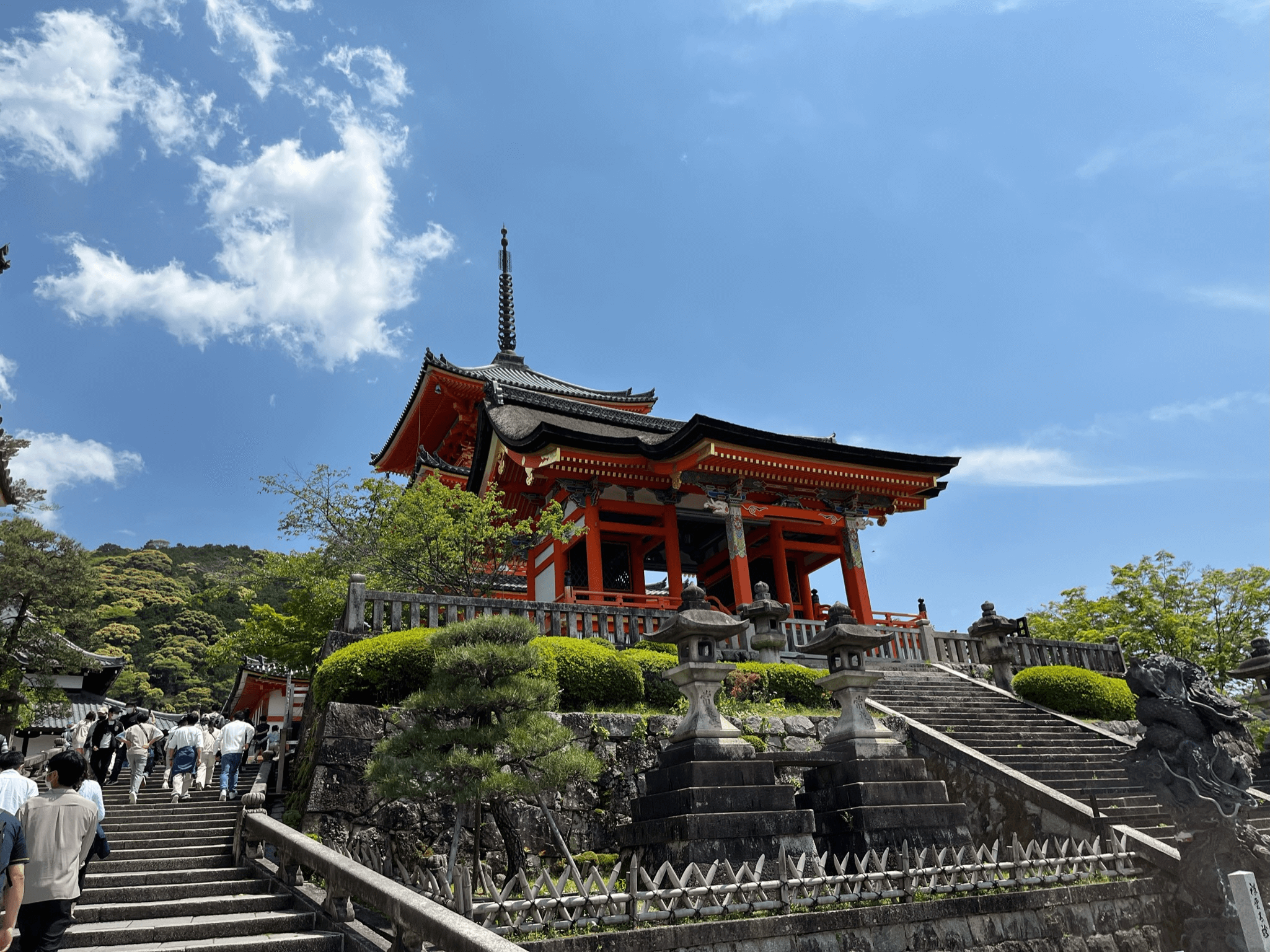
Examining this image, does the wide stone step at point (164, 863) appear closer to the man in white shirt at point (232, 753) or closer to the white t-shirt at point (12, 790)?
the white t-shirt at point (12, 790)

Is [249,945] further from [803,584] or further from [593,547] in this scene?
[803,584]

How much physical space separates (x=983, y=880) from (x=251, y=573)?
19.3 m

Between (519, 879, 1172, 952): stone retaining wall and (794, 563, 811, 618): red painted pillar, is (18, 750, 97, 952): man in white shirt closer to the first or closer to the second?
(519, 879, 1172, 952): stone retaining wall

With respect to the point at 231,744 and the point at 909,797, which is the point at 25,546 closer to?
the point at 231,744

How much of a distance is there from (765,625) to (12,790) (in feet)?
35.1

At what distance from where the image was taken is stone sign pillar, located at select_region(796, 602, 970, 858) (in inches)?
351

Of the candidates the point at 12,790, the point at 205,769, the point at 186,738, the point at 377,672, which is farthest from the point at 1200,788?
the point at 205,769

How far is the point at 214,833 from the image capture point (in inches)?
407

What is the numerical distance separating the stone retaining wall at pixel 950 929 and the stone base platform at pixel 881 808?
1120 mm

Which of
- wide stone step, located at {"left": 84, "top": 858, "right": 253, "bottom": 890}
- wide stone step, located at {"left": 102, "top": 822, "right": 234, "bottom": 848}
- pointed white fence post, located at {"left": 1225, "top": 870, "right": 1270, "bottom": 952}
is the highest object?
wide stone step, located at {"left": 102, "top": 822, "right": 234, "bottom": 848}

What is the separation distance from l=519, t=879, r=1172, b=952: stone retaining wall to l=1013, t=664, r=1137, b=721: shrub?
6468mm

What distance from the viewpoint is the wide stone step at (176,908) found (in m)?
6.98

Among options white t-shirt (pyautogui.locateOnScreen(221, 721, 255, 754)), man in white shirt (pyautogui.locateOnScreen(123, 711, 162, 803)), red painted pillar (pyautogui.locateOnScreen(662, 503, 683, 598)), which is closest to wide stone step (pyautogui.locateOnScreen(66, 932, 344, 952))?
white t-shirt (pyautogui.locateOnScreen(221, 721, 255, 754))

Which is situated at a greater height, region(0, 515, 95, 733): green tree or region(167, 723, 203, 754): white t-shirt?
region(0, 515, 95, 733): green tree
